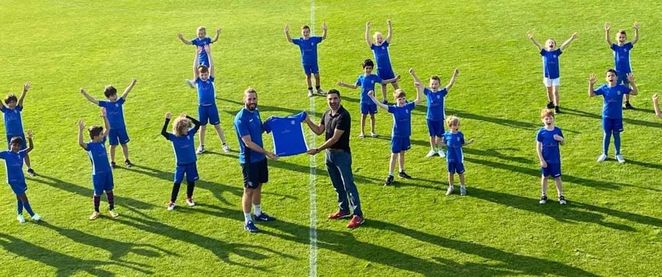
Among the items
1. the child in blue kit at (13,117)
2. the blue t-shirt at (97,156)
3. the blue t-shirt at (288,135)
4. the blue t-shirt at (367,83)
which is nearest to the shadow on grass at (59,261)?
the blue t-shirt at (97,156)

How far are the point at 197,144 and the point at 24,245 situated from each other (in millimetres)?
4748

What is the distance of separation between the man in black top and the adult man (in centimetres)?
75

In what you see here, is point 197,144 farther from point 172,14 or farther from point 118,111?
point 172,14

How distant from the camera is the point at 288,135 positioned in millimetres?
11227

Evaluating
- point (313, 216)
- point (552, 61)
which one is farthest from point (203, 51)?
point (552, 61)

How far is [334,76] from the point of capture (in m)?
20.0

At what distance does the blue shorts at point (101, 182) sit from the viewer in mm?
12023

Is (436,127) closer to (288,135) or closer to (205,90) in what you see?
(288,135)

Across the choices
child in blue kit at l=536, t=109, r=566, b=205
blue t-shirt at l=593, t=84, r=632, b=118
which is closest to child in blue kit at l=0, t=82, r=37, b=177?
child in blue kit at l=536, t=109, r=566, b=205

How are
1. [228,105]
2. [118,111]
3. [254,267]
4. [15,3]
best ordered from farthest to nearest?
[15,3], [228,105], [118,111], [254,267]

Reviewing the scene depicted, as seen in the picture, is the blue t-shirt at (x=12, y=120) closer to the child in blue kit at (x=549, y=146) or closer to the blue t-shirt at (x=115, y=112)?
the blue t-shirt at (x=115, y=112)

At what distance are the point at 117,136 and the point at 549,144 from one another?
7.93m

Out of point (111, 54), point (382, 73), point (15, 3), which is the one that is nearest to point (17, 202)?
point (382, 73)

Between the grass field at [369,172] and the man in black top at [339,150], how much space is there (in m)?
0.47
